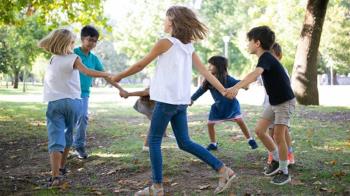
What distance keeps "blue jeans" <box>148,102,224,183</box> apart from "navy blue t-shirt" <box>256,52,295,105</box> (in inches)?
42.5

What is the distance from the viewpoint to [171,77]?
4445 mm

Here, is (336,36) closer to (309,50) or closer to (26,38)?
(26,38)

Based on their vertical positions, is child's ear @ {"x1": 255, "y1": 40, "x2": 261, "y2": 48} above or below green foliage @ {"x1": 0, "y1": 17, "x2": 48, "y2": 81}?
below

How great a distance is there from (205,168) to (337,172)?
1.63 meters

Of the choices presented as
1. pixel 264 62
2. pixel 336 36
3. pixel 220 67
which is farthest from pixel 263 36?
pixel 336 36

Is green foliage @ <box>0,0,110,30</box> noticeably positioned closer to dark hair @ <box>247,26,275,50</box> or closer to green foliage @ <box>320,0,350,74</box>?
dark hair @ <box>247,26,275,50</box>

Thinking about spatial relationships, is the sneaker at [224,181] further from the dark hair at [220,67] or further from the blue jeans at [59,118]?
the dark hair at [220,67]

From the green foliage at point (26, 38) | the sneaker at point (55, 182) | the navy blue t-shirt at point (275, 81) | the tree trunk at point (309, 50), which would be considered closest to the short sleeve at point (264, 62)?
the navy blue t-shirt at point (275, 81)

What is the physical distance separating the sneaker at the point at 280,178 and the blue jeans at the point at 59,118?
253 cm

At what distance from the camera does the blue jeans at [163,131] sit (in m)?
4.49

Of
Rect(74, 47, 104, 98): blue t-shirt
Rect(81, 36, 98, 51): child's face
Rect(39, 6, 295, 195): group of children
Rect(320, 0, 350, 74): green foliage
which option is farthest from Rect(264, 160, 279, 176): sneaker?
Rect(320, 0, 350, 74): green foliage

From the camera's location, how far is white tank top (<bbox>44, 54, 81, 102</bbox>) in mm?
5418

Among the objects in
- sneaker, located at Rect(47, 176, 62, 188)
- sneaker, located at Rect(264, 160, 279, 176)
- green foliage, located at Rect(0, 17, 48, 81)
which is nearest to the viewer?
sneaker, located at Rect(47, 176, 62, 188)

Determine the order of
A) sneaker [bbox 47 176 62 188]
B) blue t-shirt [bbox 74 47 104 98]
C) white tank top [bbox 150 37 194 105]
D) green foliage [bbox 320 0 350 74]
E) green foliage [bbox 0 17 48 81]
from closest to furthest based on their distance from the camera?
1. white tank top [bbox 150 37 194 105]
2. sneaker [bbox 47 176 62 188]
3. blue t-shirt [bbox 74 47 104 98]
4. green foliage [bbox 0 17 48 81]
5. green foliage [bbox 320 0 350 74]
